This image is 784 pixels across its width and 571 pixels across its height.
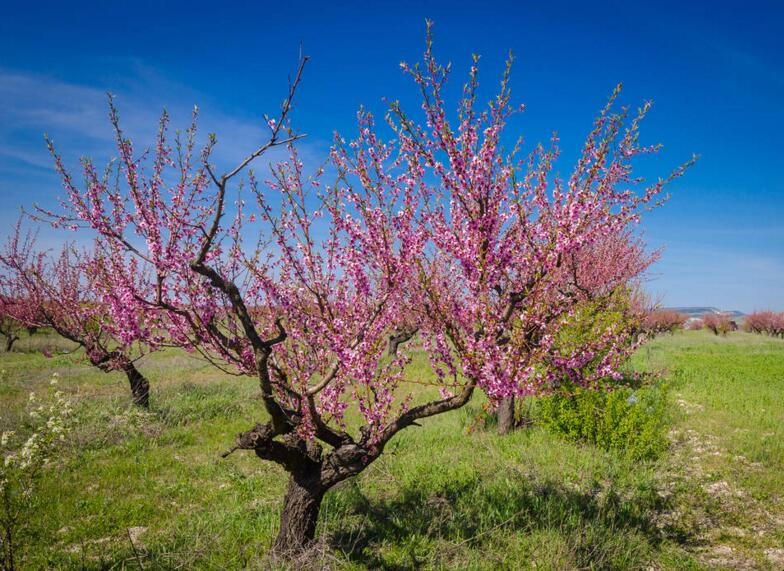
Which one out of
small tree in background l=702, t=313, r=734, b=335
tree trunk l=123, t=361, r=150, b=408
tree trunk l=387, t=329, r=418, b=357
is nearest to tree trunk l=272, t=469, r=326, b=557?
tree trunk l=387, t=329, r=418, b=357

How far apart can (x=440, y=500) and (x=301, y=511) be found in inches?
97.7

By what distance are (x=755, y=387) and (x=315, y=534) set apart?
682 inches

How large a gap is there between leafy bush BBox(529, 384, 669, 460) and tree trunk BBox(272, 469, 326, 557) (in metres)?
5.35

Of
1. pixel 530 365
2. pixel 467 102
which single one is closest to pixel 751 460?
pixel 530 365

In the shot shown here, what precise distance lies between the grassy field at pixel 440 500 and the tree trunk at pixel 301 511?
0.96 feet

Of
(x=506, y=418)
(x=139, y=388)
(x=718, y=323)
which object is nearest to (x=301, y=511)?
(x=506, y=418)

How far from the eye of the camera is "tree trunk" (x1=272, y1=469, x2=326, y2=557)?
18.9ft

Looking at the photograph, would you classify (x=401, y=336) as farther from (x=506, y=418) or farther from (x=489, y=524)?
(x=489, y=524)

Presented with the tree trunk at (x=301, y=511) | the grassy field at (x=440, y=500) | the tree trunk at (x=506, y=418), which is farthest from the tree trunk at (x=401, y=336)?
the tree trunk at (x=506, y=418)

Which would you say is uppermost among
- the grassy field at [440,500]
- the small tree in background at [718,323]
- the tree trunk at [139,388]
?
the small tree in background at [718,323]

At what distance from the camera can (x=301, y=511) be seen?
583 cm

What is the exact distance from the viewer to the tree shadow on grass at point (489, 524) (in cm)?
589

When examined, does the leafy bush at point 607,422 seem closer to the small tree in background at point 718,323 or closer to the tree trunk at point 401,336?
the tree trunk at point 401,336

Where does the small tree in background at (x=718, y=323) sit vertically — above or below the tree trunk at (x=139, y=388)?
above
